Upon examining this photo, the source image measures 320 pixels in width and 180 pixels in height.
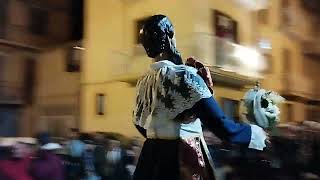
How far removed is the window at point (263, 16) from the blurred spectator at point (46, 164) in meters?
0.89

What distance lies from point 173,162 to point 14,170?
1331 millimetres

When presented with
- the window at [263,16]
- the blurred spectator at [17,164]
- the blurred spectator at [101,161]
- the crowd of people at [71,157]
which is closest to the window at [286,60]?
the window at [263,16]

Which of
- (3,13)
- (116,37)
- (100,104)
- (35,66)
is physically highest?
(3,13)

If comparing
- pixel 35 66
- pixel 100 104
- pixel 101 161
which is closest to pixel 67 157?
pixel 101 161

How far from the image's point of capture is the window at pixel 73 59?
219cm

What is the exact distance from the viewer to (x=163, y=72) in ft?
2.47

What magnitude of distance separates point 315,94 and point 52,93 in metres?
1.06

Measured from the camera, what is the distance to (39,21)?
2.24 metres

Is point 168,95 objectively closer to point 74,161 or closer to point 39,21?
point 74,161

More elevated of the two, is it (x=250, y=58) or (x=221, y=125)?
(x=250, y=58)

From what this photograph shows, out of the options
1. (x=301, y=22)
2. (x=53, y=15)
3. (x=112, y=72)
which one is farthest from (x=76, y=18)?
(x=301, y=22)

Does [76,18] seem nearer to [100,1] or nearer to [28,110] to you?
[100,1]

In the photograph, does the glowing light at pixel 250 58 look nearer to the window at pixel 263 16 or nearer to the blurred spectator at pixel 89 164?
the window at pixel 263 16

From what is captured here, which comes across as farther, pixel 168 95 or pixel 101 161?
pixel 101 161
